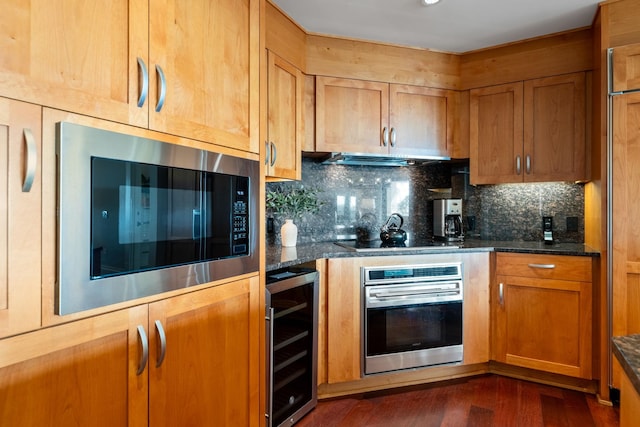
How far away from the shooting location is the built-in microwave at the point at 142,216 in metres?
0.93

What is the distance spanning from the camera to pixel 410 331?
99.2 inches

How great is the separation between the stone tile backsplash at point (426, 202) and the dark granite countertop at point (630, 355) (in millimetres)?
2176

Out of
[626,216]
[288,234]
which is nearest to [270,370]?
[288,234]

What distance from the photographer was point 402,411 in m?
2.27

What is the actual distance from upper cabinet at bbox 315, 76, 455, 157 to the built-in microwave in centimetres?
128

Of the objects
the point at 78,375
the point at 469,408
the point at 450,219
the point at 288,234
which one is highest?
the point at 450,219

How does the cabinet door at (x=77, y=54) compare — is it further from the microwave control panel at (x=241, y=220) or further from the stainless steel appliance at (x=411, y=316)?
the stainless steel appliance at (x=411, y=316)

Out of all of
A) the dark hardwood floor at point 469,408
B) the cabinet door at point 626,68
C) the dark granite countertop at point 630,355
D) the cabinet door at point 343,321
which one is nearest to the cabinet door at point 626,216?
the cabinet door at point 626,68

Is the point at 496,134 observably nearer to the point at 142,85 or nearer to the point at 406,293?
the point at 406,293

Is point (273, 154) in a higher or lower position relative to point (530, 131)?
lower

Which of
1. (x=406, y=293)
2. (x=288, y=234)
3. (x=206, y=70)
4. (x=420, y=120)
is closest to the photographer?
(x=206, y=70)

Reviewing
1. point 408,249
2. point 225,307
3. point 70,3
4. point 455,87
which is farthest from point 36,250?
point 455,87

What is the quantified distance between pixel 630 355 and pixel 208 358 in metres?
1.22

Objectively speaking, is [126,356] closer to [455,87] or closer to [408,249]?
[408,249]
